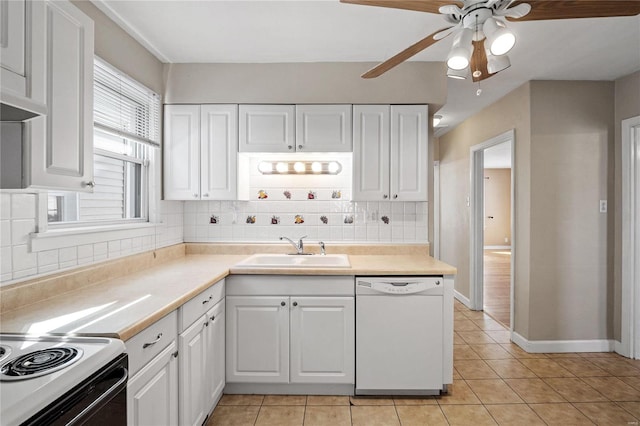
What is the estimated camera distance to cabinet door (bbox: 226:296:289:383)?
7.97 feet

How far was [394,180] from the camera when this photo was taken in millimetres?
2875

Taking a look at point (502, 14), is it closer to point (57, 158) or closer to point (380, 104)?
point (380, 104)

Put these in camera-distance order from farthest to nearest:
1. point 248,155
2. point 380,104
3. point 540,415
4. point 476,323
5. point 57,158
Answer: point 476,323, point 248,155, point 380,104, point 540,415, point 57,158

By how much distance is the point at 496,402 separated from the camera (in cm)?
240

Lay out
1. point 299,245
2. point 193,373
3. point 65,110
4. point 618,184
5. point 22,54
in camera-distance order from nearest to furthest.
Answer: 1. point 22,54
2. point 65,110
3. point 193,373
4. point 299,245
5. point 618,184

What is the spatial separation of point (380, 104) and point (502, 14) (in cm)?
140

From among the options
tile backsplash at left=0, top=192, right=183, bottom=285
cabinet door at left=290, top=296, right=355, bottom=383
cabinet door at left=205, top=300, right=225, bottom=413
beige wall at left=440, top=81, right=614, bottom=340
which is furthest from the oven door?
beige wall at left=440, top=81, right=614, bottom=340

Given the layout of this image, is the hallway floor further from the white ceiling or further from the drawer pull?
the drawer pull

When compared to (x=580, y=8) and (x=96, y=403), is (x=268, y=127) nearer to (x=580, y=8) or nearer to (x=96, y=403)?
(x=580, y=8)

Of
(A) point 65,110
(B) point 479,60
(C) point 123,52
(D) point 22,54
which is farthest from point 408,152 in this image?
(D) point 22,54

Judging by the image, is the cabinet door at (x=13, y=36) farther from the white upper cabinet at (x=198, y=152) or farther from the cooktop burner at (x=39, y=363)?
the white upper cabinet at (x=198, y=152)

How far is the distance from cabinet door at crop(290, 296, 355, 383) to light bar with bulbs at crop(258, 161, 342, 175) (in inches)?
44.9

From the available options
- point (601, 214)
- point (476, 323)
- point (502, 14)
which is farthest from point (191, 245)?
point (601, 214)

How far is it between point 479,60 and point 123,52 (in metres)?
2.19
